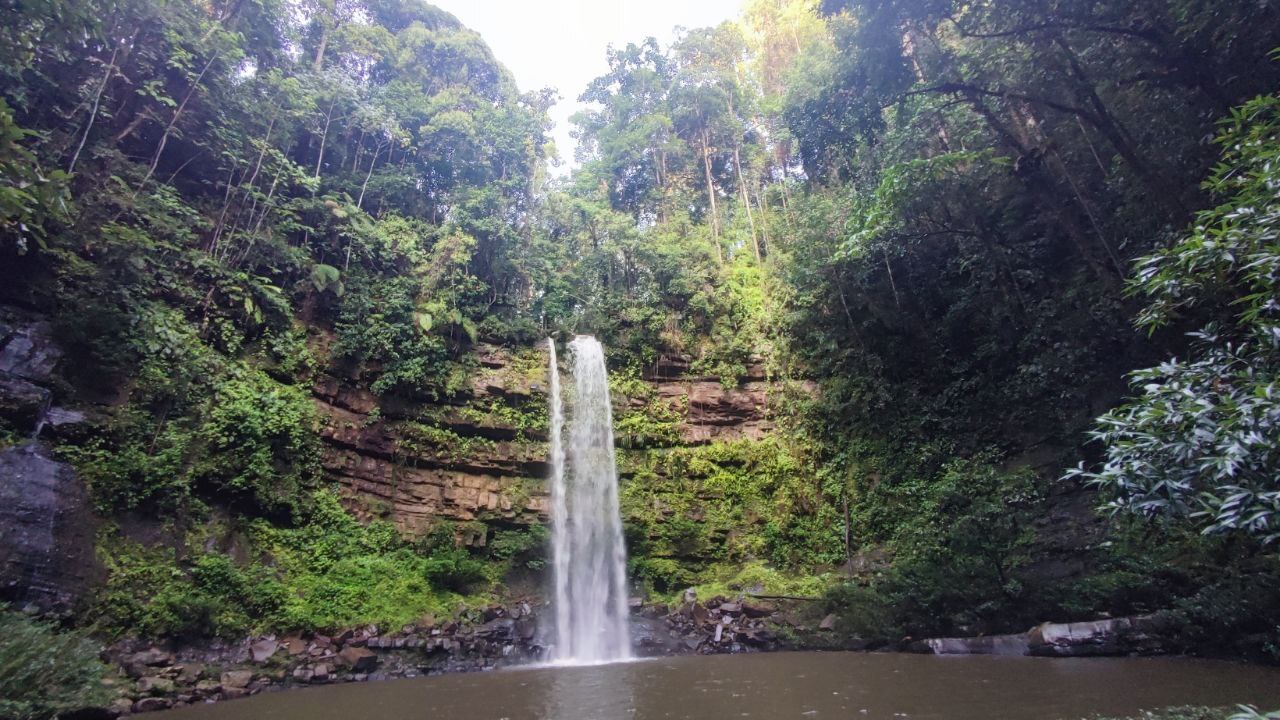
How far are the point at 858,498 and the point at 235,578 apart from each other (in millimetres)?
11918

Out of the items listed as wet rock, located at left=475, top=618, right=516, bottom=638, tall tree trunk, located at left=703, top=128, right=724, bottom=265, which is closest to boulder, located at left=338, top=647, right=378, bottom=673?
wet rock, located at left=475, top=618, right=516, bottom=638

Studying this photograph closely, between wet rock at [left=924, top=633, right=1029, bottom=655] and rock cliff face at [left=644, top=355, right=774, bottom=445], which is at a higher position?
rock cliff face at [left=644, top=355, right=774, bottom=445]

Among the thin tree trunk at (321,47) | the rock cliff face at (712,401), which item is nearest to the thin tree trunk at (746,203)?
the rock cliff face at (712,401)

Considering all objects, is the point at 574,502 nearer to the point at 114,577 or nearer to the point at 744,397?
the point at 744,397

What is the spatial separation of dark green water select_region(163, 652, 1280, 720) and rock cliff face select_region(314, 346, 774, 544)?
15.3 feet

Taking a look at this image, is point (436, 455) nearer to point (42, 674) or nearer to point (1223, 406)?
point (42, 674)

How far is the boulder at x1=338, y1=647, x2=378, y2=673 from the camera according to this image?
8.86 m

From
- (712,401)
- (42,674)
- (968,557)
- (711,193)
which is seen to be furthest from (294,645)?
(711,193)

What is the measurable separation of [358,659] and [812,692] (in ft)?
23.7

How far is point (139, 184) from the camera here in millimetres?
10984

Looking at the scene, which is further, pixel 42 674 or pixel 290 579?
pixel 290 579

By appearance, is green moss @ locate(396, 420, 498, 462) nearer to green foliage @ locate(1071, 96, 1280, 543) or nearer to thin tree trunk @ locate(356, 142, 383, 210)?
thin tree trunk @ locate(356, 142, 383, 210)

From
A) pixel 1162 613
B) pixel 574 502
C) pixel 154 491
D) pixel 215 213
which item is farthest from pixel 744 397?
pixel 215 213

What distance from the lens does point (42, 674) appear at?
4.92m
